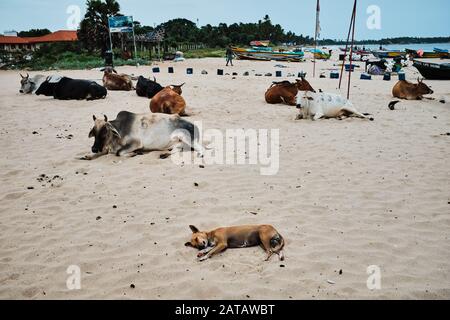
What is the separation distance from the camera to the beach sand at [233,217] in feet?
11.7

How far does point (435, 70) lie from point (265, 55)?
2108 cm

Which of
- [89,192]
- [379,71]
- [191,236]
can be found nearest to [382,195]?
[191,236]

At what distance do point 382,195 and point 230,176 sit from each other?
2454 millimetres

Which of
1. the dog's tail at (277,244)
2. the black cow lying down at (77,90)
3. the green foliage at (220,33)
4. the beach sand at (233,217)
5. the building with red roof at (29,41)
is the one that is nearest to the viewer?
the beach sand at (233,217)

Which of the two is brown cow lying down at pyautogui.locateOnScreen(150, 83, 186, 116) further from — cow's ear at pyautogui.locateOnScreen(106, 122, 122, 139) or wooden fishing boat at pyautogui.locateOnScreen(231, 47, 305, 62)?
wooden fishing boat at pyautogui.locateOnScreen(231, 47, 305, 62)

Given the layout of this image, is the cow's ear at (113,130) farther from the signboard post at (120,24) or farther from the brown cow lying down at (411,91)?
the signboard post at (120,24)

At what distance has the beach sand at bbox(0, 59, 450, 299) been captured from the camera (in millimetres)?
3578

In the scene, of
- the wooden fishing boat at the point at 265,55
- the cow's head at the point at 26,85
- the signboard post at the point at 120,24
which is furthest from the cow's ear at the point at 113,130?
the wooden fishing boat at the point at 265,55

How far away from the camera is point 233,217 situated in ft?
15.8

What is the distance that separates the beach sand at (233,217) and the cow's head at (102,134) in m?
0.33

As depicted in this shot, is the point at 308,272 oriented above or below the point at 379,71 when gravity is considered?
below

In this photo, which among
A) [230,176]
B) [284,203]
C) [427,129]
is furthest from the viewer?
[427,129]

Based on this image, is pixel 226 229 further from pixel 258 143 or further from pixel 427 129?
pixel 427 129

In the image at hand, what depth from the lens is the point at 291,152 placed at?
756 centimetres
